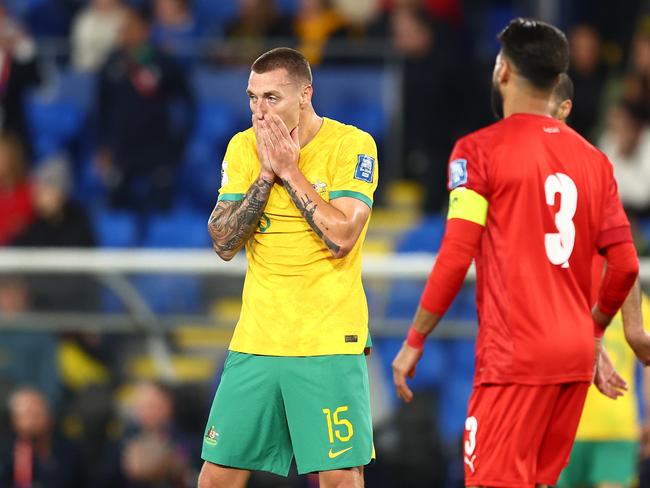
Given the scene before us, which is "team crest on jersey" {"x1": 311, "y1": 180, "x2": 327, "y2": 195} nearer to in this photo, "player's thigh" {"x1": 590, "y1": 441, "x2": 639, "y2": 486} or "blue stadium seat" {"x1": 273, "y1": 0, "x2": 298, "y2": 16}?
"player's thigh" {"x1": 590, "y1": 441, "x2": 639, "y2": 486}

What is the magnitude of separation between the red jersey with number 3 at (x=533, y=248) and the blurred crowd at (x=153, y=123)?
→ 166 inches

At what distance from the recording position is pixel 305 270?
529 centimetres

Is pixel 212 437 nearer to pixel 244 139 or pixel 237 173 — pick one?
pixel 237 173

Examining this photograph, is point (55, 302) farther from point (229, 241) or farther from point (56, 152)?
point (229, 241)

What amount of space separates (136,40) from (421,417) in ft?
14.5

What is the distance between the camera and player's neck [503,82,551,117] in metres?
5.29

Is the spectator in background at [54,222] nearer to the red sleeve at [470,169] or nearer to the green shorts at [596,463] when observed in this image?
the green shorts at [596,463]

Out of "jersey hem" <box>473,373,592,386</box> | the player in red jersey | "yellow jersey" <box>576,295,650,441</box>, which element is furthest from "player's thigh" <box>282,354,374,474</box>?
"yellow jersey" <box>576,295,650,441</box>

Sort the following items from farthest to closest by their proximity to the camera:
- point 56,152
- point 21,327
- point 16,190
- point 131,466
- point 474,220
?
→ 1. point 56,152
2. point 16,190
3. point 21,327
4. point 131,466
5. point 474,220

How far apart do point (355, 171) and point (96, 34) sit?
8.62 metres

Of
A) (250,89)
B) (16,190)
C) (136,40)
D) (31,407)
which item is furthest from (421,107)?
(250,89)

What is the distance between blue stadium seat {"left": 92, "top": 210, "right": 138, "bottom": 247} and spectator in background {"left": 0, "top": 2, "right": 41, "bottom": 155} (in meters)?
1.30

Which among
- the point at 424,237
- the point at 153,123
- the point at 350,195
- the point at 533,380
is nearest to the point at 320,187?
the point at 350,195

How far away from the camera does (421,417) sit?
9430mm
